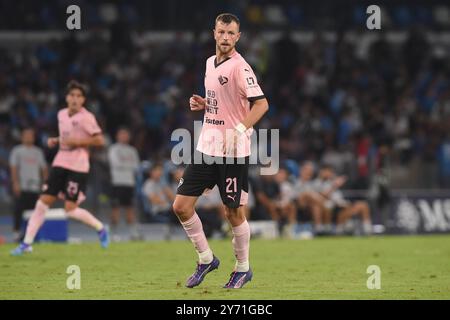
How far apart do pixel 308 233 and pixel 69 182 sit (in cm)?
991

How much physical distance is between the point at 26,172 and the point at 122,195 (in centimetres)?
258

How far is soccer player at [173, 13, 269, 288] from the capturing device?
11.5m

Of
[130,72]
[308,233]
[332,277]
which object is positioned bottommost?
[308,233]

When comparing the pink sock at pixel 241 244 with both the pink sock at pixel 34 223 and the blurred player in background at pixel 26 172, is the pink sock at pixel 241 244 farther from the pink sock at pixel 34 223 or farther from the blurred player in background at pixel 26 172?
the blurred player in background at pixel 26 172

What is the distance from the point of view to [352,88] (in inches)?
1244

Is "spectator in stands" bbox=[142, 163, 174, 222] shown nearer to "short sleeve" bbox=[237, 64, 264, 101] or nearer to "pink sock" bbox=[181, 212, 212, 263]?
"pink sock" bbox=[181, 212, 212, 263]

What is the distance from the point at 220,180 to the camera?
11.7 m

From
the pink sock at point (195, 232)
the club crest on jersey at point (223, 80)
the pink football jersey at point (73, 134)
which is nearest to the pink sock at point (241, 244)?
the pink sock at point (195, 232)

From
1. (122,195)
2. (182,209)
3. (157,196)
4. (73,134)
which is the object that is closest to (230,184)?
(182,209)

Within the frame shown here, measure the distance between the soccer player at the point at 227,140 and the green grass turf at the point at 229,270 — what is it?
721 millimetres
